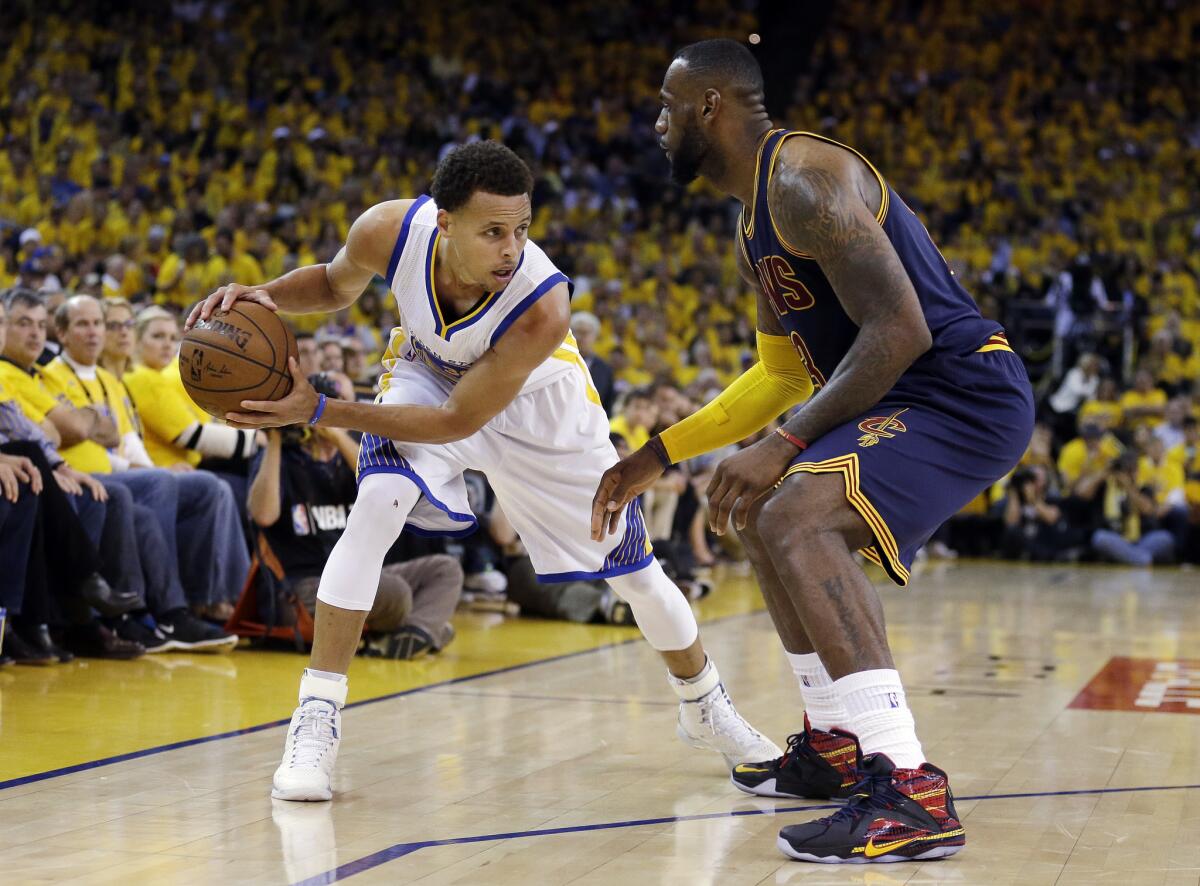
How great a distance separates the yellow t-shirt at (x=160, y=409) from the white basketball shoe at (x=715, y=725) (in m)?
3.92

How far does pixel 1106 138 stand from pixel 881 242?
63.5ft

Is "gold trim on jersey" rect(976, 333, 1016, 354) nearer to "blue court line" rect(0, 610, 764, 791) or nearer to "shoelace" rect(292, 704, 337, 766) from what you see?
"shoelace" rect(292, 704, 337, 766)

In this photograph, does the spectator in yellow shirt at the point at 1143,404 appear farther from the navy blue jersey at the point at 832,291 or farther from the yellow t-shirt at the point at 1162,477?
the navy blue jersey at the point at 832,291

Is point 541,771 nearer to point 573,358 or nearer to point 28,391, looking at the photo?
point 573,358

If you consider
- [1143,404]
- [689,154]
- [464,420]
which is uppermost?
[689,154]

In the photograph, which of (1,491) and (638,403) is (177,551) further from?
(638,403)

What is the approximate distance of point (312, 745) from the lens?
12.3 ft

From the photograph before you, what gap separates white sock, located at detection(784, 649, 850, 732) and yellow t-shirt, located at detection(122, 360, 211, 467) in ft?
14.3

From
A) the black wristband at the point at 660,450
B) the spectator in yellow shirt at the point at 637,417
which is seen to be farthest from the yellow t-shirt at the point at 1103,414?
the black wristband at the point at 660,450

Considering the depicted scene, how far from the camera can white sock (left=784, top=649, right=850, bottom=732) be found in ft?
12.6

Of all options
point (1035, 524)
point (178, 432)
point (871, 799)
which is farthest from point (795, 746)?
point (1035, 524)

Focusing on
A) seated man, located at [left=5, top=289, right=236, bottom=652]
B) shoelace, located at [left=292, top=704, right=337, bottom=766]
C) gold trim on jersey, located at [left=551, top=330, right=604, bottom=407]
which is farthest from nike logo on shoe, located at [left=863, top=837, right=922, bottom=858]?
seated man, located at [left=5, top=289, right=236, bottom=652]

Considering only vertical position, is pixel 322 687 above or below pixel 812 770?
above

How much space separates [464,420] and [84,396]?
3608 millimetres
